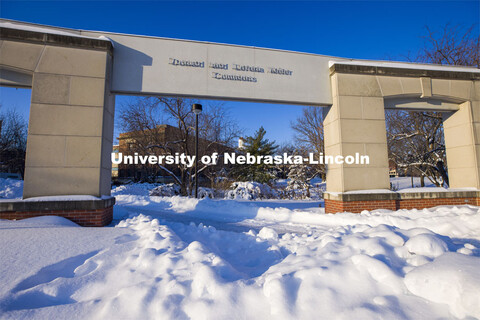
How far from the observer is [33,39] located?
6340mm

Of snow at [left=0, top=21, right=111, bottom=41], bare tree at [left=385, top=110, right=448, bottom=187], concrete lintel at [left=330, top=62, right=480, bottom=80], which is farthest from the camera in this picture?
bare tree at [left=385, top=110, right=448, bottom=187]

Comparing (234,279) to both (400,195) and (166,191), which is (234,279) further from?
(166,191)

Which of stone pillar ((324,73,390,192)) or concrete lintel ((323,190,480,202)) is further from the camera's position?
stone pillar ((324,73,390,192))

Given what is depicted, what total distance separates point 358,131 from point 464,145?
4687 mm

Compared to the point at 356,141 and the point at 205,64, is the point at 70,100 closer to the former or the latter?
the point at 205,64

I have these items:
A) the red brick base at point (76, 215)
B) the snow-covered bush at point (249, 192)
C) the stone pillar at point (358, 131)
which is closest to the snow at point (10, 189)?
the red brick base at point (76, 215)

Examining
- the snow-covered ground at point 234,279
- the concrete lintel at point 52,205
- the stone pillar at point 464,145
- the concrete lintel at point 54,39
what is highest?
the concrete lintel at point 54,39

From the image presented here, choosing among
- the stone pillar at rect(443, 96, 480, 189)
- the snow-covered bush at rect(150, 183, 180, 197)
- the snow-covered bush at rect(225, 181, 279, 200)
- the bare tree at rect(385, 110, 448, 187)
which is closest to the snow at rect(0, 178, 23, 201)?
the snow-covered bush at rect(150, 183, 180, 197)

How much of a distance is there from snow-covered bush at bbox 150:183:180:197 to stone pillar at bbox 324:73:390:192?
13.3 metres

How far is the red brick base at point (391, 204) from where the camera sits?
302 inches

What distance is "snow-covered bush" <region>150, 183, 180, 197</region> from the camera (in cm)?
1777

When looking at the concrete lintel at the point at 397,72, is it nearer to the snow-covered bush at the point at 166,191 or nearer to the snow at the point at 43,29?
the snow at the point at 43,29

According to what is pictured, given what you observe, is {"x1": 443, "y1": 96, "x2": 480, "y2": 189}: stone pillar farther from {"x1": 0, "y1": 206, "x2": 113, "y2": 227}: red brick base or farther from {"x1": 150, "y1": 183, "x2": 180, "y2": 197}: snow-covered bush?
{"x1": 150, "y1": 183, "x2": 180, "y2": 197}: snow-covered bush

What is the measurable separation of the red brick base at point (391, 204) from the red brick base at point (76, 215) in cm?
715
